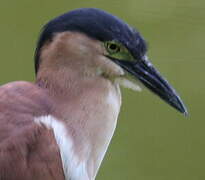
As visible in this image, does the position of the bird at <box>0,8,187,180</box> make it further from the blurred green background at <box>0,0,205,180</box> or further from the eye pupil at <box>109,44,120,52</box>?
the blurred green background at <box>0,0,205,180</box>

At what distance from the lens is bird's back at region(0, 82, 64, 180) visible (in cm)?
153

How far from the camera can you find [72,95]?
64.7 inches

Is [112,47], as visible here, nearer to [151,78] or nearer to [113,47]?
[113,47]

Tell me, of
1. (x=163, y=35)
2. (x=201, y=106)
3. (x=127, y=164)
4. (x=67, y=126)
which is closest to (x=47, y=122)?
(x=67, y=126)

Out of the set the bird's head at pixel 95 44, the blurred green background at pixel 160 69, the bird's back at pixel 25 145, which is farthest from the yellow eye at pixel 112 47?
the blurred green background at pixel 160 69

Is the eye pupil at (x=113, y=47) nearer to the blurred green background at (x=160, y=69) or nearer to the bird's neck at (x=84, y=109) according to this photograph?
the bird's neck at (x=84, y=109)

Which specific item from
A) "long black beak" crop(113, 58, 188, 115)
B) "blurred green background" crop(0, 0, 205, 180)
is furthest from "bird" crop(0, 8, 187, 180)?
"blurred green background" crop(0, 0, 205, 180)

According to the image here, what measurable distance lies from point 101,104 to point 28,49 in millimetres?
1789

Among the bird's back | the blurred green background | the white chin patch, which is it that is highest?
the white chin patch

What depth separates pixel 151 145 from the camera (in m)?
→ 3.15

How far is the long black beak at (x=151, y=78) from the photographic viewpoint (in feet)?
5.41

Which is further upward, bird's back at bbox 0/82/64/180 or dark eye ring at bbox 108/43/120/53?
dark eye ring at bbox 108/43/120/53

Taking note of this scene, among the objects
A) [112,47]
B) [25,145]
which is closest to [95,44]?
[112,47]

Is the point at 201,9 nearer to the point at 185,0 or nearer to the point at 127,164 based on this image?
the point at 185,0
